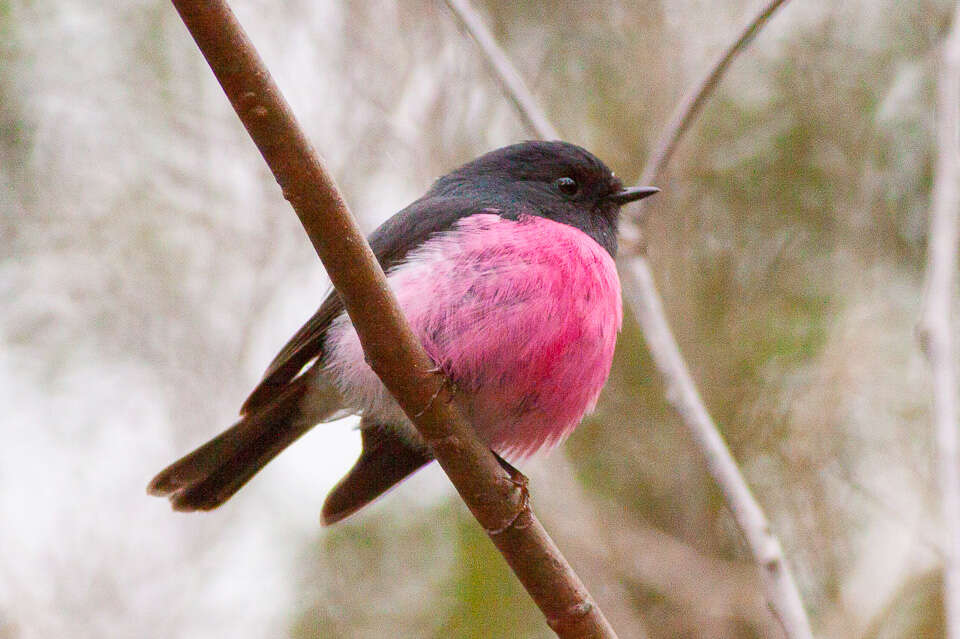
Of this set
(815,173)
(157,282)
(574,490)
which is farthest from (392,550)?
(815,173)

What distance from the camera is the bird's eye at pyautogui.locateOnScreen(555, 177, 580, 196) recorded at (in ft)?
14.2

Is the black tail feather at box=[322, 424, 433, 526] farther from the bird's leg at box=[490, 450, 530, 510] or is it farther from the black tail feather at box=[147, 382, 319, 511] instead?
the bird's leg at box=[490, 450, 530, 510]

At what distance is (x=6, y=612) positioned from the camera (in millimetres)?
5055

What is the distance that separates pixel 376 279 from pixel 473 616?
368 cm

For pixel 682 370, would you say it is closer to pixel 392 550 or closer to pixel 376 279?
pixel 376 279

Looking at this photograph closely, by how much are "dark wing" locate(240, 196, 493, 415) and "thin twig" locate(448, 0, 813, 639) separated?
0.44m

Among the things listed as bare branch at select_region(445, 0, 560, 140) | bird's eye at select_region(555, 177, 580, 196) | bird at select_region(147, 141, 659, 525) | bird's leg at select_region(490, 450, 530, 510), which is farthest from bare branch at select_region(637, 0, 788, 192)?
bird's leg at select_region(490, 450, 530, 510)

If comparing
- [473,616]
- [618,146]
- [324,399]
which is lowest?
[473,616]

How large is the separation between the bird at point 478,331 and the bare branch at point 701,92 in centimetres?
19

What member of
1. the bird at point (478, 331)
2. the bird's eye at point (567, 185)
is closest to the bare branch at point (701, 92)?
the bird at point (478, 331)

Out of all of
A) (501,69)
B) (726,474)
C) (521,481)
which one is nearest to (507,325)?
(521,481)

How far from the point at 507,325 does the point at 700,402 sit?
2.22ft

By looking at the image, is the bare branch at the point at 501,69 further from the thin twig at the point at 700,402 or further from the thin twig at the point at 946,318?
the thin twig at the point at 946,318

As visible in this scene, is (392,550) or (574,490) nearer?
(574,490)
